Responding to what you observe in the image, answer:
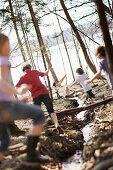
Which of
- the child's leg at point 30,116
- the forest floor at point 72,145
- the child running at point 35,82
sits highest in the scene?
the child running at point 35,82

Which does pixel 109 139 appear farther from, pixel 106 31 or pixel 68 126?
pixel 68 126

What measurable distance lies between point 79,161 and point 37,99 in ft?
5.10

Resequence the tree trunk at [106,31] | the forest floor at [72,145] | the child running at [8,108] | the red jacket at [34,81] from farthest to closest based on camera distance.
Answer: the red jacket at [34,81] → the tree trunk at [106,31] → the forest floor at [72,145] → the child running at [8,108]

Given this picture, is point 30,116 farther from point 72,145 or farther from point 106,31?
point 72,145

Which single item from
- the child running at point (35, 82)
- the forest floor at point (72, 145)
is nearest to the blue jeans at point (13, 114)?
the forest floor at point (72, 145)

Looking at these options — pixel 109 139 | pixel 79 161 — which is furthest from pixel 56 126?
pixel 109 139

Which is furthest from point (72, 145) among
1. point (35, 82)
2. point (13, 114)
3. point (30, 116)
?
point (13, 114)

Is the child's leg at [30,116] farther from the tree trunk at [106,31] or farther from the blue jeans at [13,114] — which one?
the tree trunk at [106,31]

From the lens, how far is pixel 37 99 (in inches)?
183

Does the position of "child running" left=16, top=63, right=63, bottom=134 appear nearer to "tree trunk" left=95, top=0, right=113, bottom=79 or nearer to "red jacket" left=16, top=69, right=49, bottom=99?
"red jacket" left=16, top=69, right=49, bottom=99

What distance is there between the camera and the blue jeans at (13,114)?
7.96 ft

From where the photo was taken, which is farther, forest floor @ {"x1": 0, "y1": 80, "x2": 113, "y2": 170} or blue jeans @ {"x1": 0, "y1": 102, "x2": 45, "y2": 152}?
forest floor @ {"x1": 0, "y1": 80, "x2": 113, "y2": 170}

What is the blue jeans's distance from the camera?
2.43 meters

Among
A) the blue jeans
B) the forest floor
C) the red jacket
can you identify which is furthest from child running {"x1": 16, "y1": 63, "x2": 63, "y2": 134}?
the blue jeans
